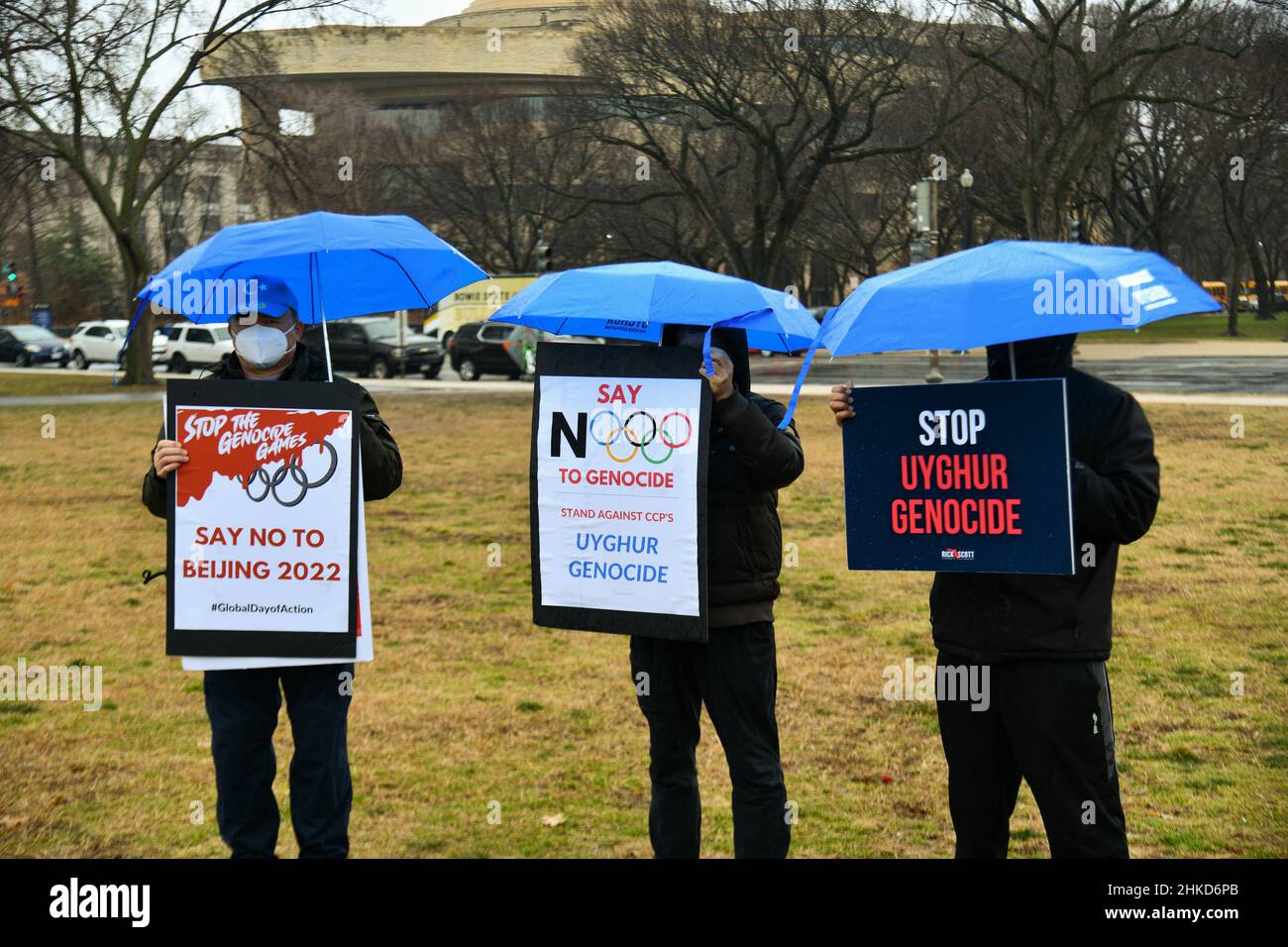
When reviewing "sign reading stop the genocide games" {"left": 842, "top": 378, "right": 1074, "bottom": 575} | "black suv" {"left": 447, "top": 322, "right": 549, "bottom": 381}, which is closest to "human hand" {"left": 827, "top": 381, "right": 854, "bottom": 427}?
"sign reading stop the genocide games" {"left": 842, "top": 378, "right": 1074, "bottom": 575}

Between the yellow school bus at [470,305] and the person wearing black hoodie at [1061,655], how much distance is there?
4057 centimetres

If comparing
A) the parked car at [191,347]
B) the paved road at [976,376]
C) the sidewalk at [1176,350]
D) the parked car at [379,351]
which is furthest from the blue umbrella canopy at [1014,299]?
the parked car at [191,347]

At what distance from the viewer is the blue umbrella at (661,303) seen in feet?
14.2

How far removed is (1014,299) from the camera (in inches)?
149

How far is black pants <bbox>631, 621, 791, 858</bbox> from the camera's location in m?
4.43

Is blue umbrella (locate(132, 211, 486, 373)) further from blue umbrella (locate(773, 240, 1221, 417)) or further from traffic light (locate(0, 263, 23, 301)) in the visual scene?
traffic light (locate(0, 263, 23, 301))

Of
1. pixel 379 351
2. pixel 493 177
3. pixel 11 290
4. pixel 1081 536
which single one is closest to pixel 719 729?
pixel 1081 536

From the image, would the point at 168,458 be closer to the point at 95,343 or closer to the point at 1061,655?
the point at 1061,655

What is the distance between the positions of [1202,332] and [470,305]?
3048 centimetres

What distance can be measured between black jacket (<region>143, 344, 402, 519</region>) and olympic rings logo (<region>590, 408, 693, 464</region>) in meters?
0.64

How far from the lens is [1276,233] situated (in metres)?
68.1

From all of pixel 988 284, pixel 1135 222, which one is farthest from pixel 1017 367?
pixel 1135 222

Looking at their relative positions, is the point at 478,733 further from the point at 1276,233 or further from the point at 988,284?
the point at 1276,233

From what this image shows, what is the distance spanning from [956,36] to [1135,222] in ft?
93.0
